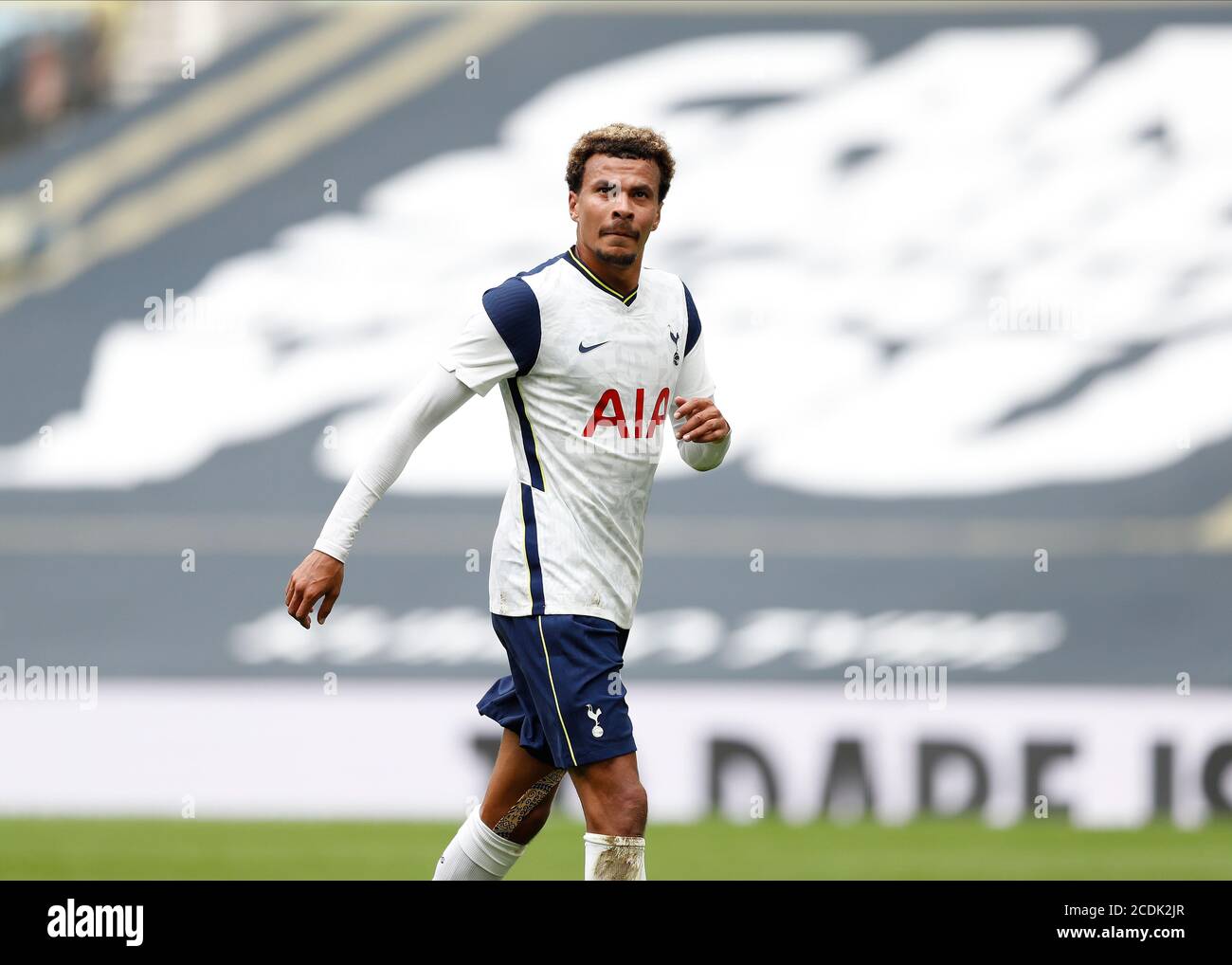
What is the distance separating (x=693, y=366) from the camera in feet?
14.7

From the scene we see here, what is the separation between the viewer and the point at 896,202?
29.6 feet

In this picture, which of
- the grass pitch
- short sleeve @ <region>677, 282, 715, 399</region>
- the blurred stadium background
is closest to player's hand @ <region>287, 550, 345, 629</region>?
short sleeve @ <region>677, 282, 715, 399</region>

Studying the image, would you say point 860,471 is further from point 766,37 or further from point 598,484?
point 598,484

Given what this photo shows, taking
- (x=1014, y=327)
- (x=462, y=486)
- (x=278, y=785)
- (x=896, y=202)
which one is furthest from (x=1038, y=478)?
(x=278, y=785)

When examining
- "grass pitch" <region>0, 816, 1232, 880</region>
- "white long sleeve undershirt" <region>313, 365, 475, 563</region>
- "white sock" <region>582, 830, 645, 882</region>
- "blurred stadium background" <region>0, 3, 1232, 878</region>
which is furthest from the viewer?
"blurred stadium background" <region>0, 3, 1232, 878</region>

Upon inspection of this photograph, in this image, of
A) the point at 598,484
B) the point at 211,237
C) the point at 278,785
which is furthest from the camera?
the point at 211,237

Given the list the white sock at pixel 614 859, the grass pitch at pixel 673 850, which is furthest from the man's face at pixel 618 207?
the grass pitch at pixel 673 850

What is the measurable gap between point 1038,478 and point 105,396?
198 inches

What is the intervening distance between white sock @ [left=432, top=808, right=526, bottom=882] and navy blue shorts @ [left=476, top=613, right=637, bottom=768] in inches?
13.4

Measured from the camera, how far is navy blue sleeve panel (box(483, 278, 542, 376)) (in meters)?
4.11

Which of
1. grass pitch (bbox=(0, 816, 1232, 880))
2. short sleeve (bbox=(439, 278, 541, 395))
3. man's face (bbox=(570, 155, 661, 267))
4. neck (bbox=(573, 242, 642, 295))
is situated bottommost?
grass pitch (bbox=(0, 816, 1232, 880))

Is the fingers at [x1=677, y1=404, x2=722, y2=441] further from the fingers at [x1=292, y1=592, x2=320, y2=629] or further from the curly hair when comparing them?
the fingers at [x1=292, y1=592, x2=320, y2=629]

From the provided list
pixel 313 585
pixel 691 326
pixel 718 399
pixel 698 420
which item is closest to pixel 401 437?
pixel 313 585

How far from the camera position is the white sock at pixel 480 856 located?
14.3 feet
